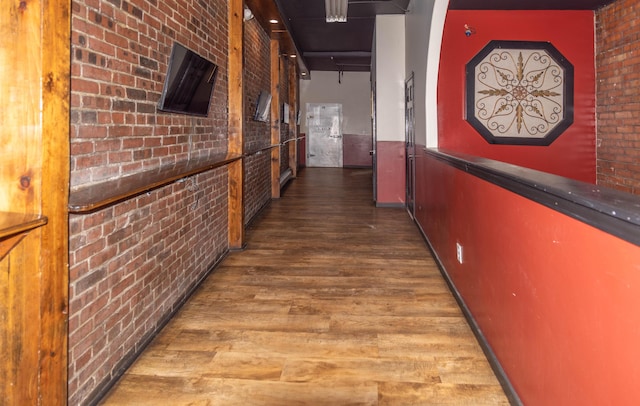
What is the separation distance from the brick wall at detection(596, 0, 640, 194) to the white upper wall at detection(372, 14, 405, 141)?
2641mm

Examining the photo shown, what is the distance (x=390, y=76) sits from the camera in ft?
23.4

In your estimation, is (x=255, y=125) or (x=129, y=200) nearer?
(x=129, y=200)

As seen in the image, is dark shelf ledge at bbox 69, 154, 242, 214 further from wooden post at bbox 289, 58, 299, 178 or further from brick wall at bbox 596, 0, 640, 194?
wooden post at bbox 289, 58, 299, 178

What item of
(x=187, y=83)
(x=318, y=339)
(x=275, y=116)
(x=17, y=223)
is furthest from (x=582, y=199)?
(x=275, y=116)

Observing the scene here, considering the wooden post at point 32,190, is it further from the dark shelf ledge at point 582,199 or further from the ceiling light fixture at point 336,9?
the ceiling light fixture at point 336,9

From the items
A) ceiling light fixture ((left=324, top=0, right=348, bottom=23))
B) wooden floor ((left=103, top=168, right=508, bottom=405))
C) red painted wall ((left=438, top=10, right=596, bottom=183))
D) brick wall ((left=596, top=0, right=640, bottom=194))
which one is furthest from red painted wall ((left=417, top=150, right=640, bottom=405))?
ceiling light fixture ((left=324, top=0, right=348, bottom=23))

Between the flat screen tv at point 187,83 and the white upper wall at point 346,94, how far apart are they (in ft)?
35.7

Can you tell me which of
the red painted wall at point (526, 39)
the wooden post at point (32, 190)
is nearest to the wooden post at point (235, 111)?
the red painted wall at point (526, 39)

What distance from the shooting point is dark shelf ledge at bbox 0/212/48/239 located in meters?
1.39

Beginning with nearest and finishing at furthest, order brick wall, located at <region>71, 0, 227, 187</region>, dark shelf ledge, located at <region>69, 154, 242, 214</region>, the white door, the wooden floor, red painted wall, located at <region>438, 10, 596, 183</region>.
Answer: dark shelf ledge, located at <region>69, 154, 242, 214</region>, brick wall, located at <region>71, 0, 227, 187</region>, the wooden floor, red painted wall, located at <region>438, 10, 596, 183</region>, the white door

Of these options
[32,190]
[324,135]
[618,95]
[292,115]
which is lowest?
[32,190]

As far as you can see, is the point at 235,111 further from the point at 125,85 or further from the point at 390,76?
the point at 390,76

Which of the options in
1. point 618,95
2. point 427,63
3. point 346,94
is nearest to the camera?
point 427,63

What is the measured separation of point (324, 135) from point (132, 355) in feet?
40.0
